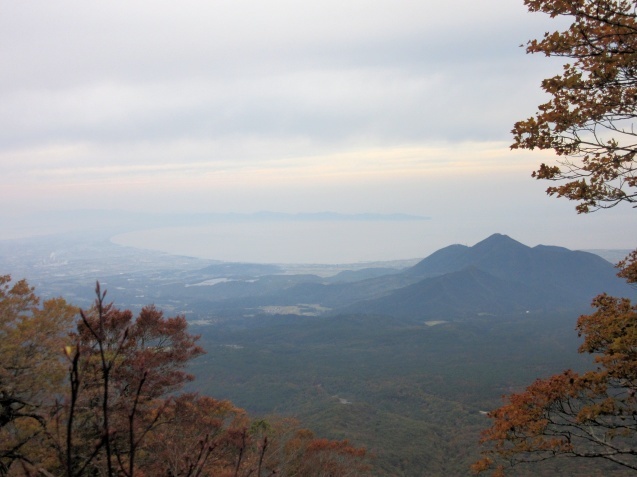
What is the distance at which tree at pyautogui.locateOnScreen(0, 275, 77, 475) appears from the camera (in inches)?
391

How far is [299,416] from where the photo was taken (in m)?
41.4

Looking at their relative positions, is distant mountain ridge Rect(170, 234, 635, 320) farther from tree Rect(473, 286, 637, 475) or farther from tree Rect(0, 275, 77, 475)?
tree Rect(473, 286, 637, 475)

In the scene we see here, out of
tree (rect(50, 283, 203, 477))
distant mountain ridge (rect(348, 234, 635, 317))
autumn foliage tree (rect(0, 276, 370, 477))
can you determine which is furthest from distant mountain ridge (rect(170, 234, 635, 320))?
tree (rect(50, 283, 203, 477))

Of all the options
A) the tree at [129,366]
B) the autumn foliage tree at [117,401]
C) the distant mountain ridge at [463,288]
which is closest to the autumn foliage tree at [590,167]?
the autumn foliage tree at [117,401]

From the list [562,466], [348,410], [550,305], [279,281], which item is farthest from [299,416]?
[279,281]

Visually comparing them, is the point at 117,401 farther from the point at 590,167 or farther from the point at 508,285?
the point at 508,285

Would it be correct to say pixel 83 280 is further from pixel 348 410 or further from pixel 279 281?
pixel 348 410

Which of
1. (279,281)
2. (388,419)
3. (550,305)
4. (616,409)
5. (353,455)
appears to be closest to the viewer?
(616,409)

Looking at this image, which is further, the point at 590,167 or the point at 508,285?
the point at 508,285

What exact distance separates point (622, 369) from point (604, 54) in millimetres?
4886

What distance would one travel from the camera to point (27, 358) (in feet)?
36.9

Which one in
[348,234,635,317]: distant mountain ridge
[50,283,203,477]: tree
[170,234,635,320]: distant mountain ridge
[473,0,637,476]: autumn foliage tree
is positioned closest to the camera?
[473,0,637,476]: autumn foliage tree

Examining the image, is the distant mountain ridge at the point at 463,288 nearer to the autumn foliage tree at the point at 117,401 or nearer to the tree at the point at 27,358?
the autumn foliage tree at the point at 117,401

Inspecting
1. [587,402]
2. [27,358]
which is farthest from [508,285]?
[27,358]
